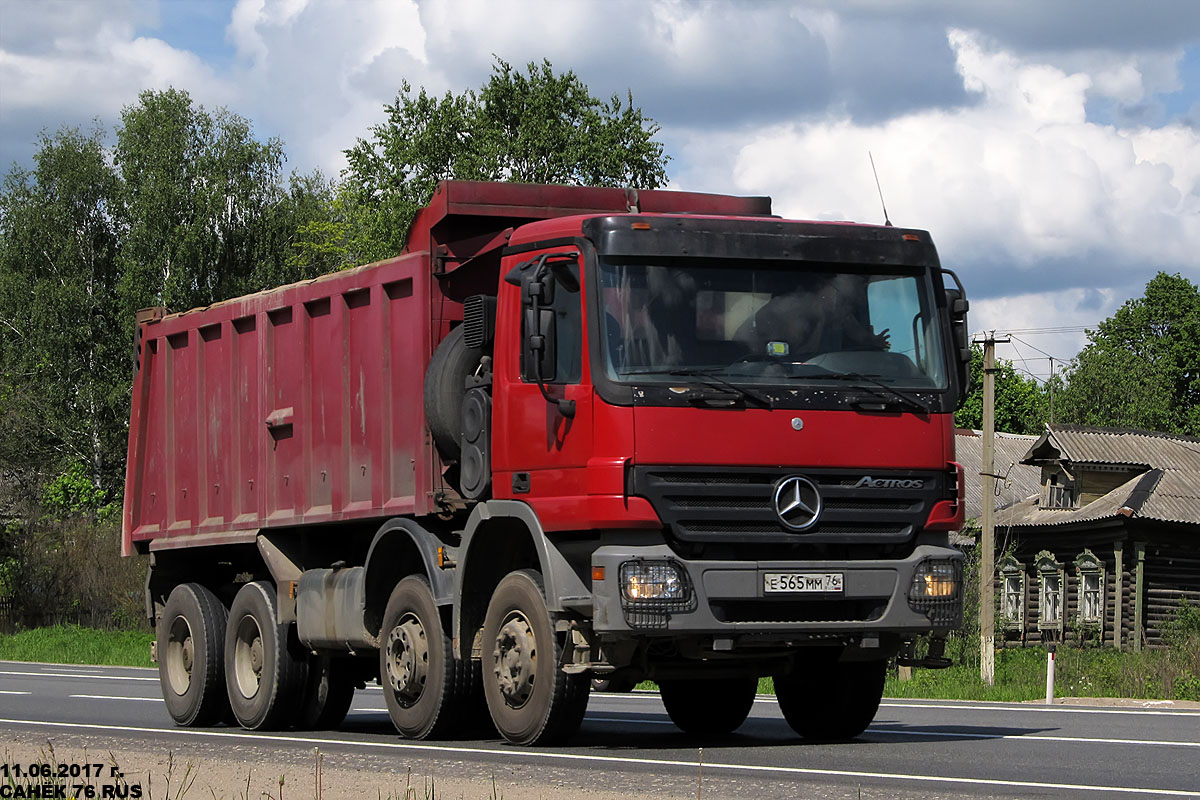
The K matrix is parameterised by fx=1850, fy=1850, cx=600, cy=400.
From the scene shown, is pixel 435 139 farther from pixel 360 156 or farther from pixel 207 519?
pixel 207 519

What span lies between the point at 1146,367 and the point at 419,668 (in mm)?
71152

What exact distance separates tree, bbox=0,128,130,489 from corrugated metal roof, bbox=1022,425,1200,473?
92.4 ft

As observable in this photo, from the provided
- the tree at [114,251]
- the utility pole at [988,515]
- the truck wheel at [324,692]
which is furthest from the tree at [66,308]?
the truck wheel at [324,692]

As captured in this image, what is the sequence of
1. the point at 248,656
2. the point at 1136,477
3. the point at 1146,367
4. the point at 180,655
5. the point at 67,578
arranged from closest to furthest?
the point at 248,656
the point at 180,655
the point at 67,578
the point at 1136,477
the point at 1146,367

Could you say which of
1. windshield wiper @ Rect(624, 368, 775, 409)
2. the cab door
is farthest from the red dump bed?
windshield wiper @ Rect(624, 368, 775, 409)

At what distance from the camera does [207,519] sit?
1614 centimetres

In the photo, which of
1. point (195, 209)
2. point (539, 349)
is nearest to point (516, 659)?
point (539, 349)

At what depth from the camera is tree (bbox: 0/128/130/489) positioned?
187 feet

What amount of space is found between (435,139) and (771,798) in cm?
4580

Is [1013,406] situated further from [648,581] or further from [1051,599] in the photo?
[648,581]

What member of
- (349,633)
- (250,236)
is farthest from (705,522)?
A: (250,236)

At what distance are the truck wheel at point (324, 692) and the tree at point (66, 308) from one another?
42.8 m

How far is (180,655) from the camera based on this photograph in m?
16.5

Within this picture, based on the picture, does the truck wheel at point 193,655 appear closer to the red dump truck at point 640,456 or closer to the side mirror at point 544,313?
the red dump truck at point 640,456
